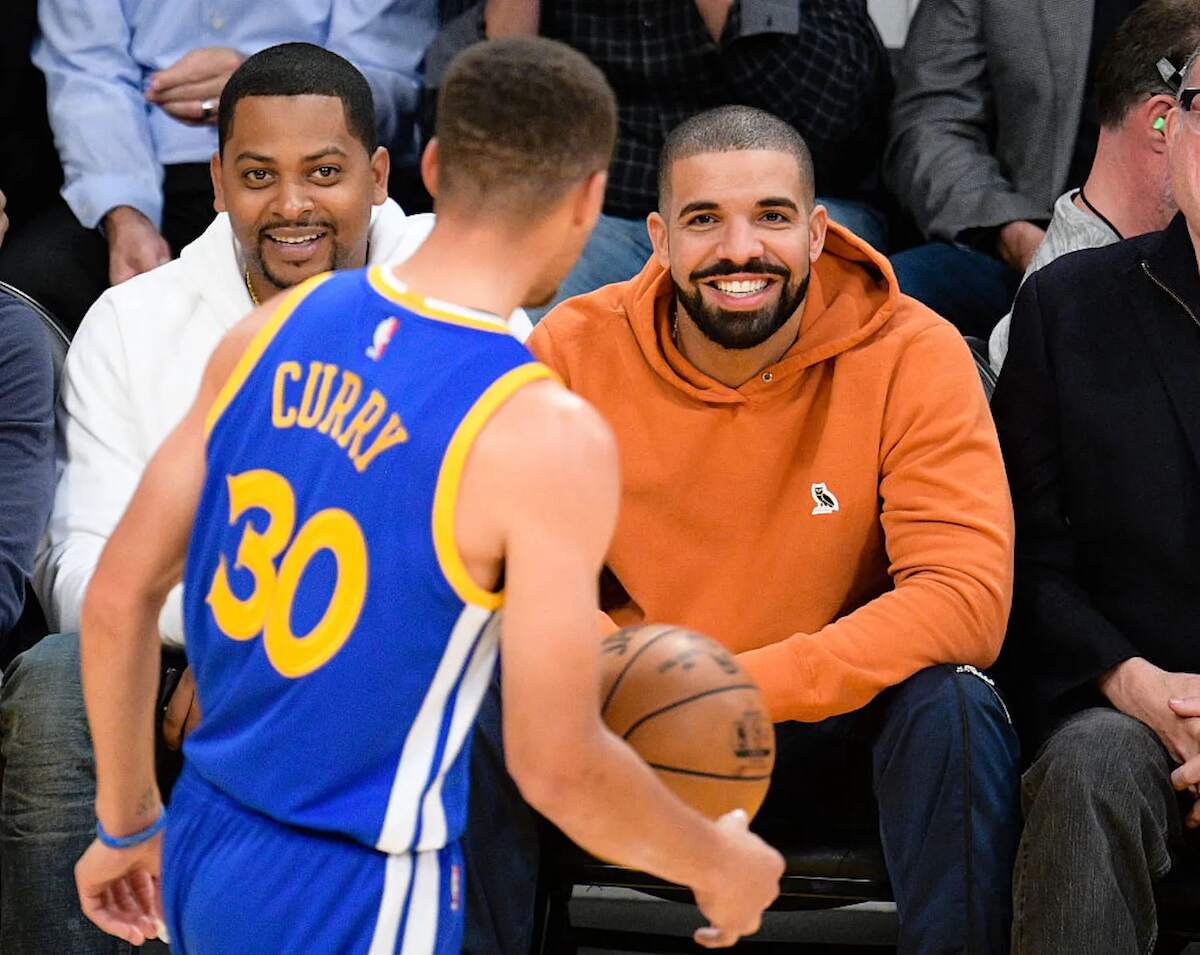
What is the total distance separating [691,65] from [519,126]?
257 centimetres

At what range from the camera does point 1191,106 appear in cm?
342

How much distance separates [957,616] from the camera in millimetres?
3096

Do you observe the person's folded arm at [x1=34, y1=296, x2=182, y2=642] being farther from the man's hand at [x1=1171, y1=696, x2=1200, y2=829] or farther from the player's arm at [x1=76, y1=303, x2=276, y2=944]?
the man's hand at [x1=1171, y1=696, x2=1200, y2=829]

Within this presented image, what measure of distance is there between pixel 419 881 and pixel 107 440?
1879 mm

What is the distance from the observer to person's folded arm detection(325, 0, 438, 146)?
451 centimetres

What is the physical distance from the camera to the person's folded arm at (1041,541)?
322 cm

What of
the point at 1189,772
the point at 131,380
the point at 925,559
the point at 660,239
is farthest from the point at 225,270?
the point at 1189,772

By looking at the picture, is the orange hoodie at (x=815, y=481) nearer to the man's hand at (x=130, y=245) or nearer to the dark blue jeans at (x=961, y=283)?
the dark blue jeans at (x=961, y=283)

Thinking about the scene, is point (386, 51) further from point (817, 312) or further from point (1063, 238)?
point (1063, 238)

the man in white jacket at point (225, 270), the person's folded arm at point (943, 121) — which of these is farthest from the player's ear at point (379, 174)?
the person's folded arm at point (943, 121)

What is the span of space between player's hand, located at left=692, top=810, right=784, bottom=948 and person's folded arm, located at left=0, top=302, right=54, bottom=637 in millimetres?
1879

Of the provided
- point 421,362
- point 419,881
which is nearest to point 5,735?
point 419,881

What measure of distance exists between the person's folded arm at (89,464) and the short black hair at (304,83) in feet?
1.71

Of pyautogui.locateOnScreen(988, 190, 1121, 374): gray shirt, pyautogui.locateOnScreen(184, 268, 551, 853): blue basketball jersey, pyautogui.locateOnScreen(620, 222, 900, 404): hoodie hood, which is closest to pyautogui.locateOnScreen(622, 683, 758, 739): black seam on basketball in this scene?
pyautogui.locateOnScreen(184, 268, 551, 853): blue basketball jersey
